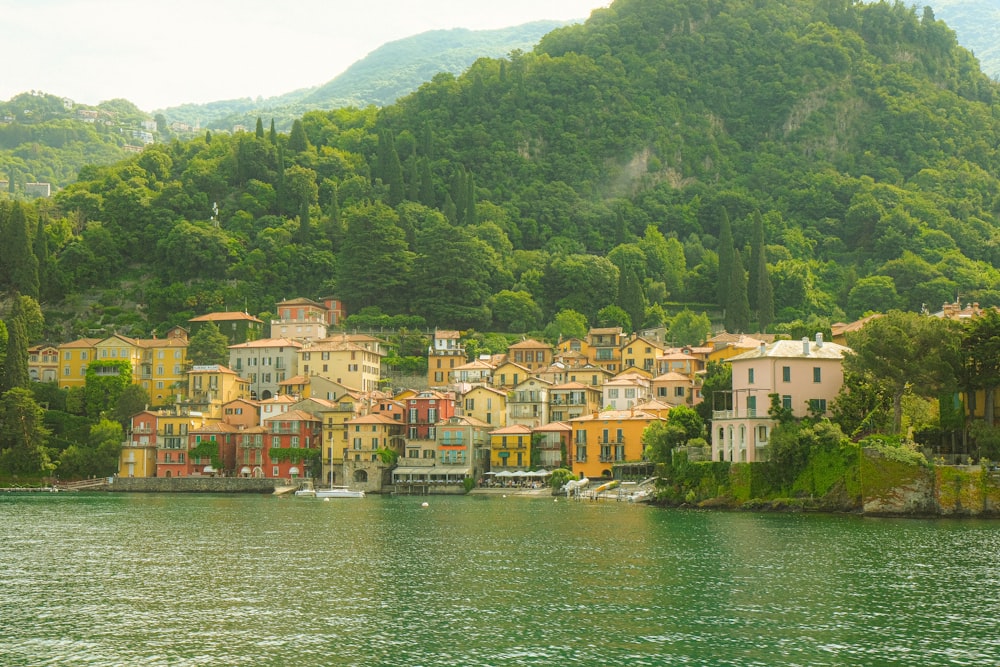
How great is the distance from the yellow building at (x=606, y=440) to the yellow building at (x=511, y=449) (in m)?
4.76

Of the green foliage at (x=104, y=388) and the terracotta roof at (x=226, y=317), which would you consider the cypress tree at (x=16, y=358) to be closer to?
the green foliage at (x=104, y=388)

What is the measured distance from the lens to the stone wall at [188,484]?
102188 mm

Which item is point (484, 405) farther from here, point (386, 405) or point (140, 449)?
point (140, 449)

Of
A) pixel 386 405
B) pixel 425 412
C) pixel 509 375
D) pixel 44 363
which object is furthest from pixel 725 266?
pixel 44 363

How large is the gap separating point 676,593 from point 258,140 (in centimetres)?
13770

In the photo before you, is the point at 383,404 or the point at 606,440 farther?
the point at 383,404

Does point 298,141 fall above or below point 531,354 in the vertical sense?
above

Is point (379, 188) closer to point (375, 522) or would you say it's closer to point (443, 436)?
point (443, 436)

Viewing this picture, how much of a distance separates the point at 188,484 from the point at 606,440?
3664 centimetres

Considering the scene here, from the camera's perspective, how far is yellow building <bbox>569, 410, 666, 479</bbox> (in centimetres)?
9606

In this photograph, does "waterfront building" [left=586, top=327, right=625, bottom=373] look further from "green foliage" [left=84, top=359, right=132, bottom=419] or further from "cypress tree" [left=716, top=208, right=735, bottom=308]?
"green foliage" [left=84, top=359, right=132, bottom=419]

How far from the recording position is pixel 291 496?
9662 centimetres

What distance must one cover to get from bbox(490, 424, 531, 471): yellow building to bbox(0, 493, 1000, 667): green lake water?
3954 centimetres

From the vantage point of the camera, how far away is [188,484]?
10312cm
